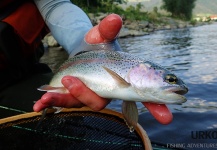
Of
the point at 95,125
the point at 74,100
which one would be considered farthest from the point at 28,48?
the point at 74,100

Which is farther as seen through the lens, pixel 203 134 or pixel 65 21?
pixel 203 134

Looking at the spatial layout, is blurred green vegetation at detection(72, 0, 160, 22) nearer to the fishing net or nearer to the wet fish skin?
the fishing net

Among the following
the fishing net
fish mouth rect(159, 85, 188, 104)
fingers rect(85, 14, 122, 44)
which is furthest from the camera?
the fishing net

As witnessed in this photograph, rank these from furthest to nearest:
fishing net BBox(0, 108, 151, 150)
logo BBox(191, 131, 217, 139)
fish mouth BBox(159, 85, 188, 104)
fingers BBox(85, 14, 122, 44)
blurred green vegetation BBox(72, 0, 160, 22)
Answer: blurred green vegetation BBox(72, 0, 160, 22)
logo BBox(191, 131, 217, 139)
fishing net BBox(0, 108, 151, 150)
fingers BBox(85, 14, 122, 44)
fish mouth BBox(159, 85, 188, 104)

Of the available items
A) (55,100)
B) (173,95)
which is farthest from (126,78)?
(55,100)

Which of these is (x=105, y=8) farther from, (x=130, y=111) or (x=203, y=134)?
(x=130, y=111)

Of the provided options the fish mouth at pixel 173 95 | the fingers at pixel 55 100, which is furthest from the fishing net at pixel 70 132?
the fish mouth at pixel 173 95

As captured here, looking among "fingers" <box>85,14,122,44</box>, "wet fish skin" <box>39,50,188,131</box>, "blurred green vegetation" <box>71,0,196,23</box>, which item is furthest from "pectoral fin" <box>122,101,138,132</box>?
"blurred green vegetation" <box>71,0,196,23</box>

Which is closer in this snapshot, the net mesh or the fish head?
the fish head

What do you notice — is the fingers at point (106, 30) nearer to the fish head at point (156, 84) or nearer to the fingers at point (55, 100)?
the fish head at point (156, 84)
